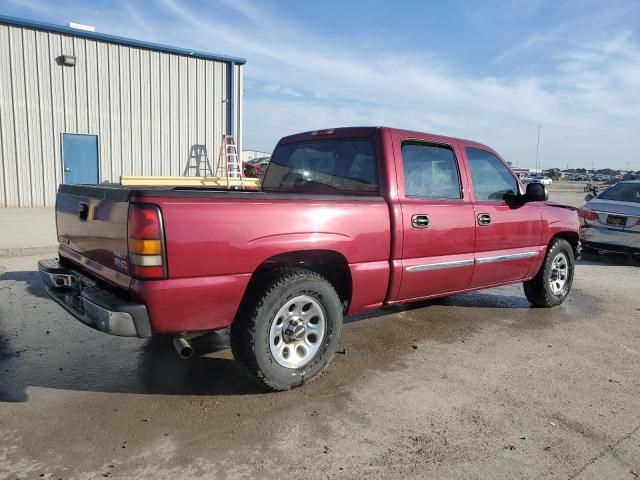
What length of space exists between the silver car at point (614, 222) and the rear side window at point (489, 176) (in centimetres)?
509

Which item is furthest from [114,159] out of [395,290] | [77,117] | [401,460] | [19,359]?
[401,460]

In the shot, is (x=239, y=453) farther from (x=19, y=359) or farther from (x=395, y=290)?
(x=19, y=359)

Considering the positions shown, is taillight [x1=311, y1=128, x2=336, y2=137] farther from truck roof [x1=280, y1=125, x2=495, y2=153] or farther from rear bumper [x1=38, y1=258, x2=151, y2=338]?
rear bumper [x1=38, y1=258, x2=151, y2=338]

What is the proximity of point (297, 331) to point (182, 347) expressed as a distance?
0.81 meters

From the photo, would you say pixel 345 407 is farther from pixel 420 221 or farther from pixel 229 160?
pixel 229 160

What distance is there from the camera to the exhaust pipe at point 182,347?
322cm

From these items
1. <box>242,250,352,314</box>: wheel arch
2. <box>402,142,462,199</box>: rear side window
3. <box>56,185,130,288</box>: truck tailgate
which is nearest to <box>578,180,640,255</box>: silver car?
<box>402,142,462,199</box>: rear side window

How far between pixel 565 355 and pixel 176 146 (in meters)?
15.1

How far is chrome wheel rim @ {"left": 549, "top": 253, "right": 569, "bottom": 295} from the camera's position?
6083 millimetres

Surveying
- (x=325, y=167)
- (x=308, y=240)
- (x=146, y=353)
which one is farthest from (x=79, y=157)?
(x=308, y=240)

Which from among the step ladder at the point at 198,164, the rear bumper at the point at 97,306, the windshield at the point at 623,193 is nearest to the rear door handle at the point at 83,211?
the rear bumper at the point at 97,306

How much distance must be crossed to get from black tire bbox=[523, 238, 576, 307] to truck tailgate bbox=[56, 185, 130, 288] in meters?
4.67

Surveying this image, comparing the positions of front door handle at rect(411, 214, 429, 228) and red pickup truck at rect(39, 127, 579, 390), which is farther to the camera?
front door handle at rect(411, 214, 429, 228)

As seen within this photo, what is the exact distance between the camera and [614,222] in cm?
941
